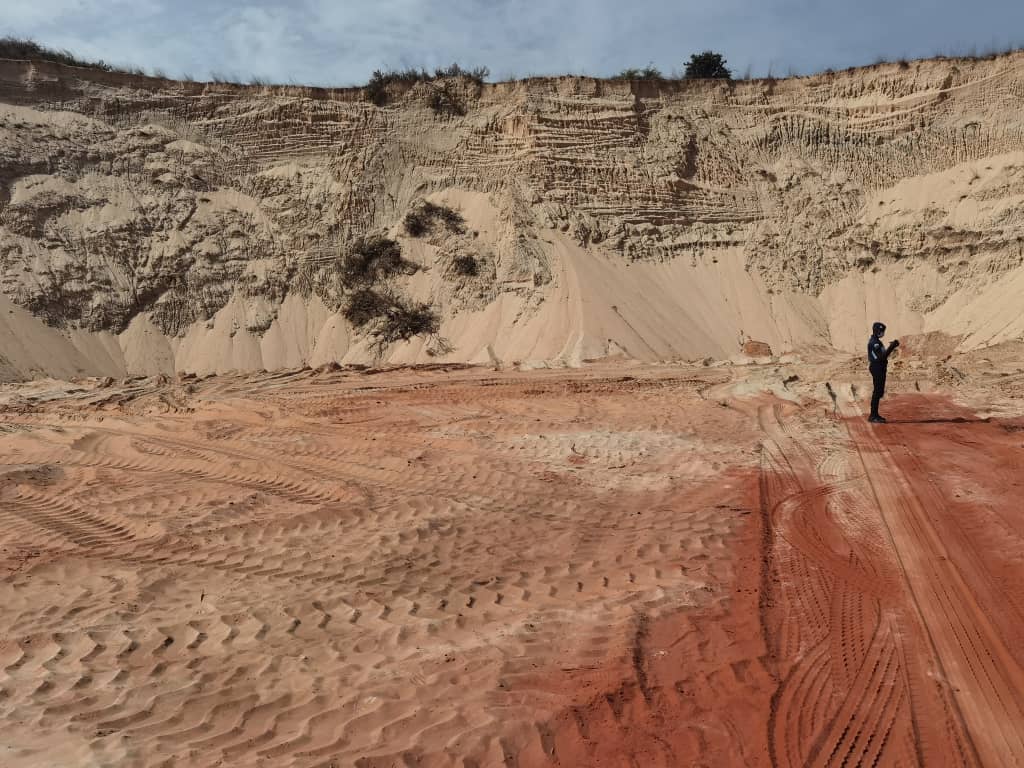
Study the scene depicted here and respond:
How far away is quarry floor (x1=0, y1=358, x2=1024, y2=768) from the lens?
121 inches

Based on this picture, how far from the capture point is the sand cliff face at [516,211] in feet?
59.2

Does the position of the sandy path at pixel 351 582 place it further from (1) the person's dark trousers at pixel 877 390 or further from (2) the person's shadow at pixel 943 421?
(2) the person's shadow at pixel 943 421

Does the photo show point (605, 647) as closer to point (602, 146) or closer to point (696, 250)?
point (696, 250)

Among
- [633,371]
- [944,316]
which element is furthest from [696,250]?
[633,371]

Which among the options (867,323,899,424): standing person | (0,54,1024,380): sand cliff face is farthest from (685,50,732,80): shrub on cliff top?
(867,323,899,424): standing person

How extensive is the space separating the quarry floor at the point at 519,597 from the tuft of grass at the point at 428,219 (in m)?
12.6

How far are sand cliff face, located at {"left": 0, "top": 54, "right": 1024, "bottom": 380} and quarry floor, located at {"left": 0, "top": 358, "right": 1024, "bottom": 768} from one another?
9.28 metres

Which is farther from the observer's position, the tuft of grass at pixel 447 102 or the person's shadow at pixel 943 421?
the tuft of grass at pixel 447 102

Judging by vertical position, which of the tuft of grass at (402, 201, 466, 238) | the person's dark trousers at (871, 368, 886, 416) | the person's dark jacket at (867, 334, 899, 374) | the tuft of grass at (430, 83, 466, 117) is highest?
the tuft of grass at (430, 83, 466, 117)

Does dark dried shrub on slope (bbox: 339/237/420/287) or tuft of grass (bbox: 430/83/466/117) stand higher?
tuft of grass (bbox: 430/83/466/117)

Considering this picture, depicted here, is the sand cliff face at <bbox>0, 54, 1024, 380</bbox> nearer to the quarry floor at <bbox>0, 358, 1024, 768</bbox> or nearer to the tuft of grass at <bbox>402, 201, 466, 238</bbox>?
the tuft of grass at <bbox>402, 201, 466, 238</bbox>

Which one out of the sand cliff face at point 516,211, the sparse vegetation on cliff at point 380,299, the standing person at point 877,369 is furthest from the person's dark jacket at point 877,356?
the sparse vegetation on cliff at point 380,299

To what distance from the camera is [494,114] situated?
21.6 metres

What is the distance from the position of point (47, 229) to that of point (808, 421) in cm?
2034
